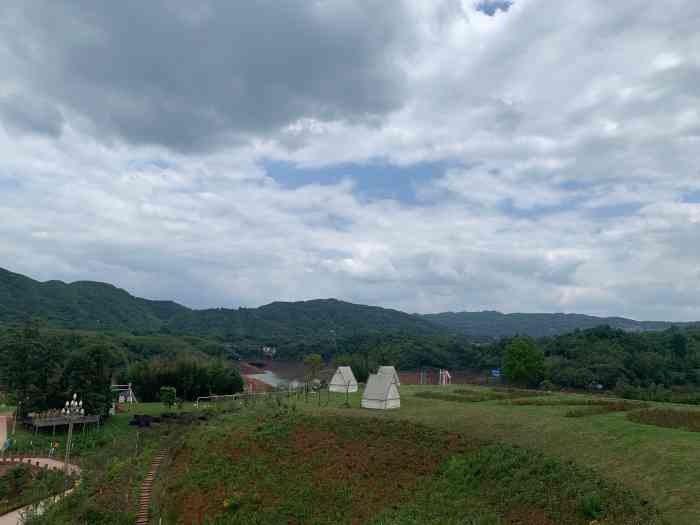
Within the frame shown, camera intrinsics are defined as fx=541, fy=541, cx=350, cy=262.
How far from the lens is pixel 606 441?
81.7 feet

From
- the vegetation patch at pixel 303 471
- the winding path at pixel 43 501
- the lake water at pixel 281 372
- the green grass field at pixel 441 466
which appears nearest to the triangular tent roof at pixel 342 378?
the green grass field at pixel 441 466

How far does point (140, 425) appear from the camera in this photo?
50.5 metres

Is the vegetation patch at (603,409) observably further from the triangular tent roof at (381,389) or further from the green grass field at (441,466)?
the triangular tent roof at (381,389)

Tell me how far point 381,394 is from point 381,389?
0.43 meters

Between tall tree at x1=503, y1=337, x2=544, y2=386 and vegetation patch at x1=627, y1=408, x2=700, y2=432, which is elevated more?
tall tree at x1=503, y1=337, x2=544, y2=386

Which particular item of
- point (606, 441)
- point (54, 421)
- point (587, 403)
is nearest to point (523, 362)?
point (587, 403)

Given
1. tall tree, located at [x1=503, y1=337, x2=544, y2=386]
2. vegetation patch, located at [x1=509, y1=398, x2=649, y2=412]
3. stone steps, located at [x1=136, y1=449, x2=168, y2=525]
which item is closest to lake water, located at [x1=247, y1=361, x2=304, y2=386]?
tall tree, located at [x1=503, y1=337, x2=544, y2=386]

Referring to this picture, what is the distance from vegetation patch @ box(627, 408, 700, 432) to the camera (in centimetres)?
2604

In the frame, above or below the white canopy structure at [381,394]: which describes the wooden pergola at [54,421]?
below

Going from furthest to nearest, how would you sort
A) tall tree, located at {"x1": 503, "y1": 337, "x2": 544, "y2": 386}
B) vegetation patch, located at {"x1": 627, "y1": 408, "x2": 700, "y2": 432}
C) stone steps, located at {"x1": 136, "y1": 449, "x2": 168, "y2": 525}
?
1. tall tree, located at {"x1": 503, "y1": 337, "x2": 544, "y2": 386}
2. stone steps, located at {"x1": 136, "y1": 449, "x2": 168, "y2": 525}
3. vegetation patch, located at {"x1": 627, "y1": 408, "x2": 700, "y2": 432}

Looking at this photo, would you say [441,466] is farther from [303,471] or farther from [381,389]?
[381,389]

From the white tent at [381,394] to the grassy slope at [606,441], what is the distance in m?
1.74

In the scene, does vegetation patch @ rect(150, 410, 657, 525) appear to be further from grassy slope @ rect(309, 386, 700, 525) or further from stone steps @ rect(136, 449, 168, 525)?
grassy slope @ rect(309, 386, 700, 525)

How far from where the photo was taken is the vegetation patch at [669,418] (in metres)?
26.0
